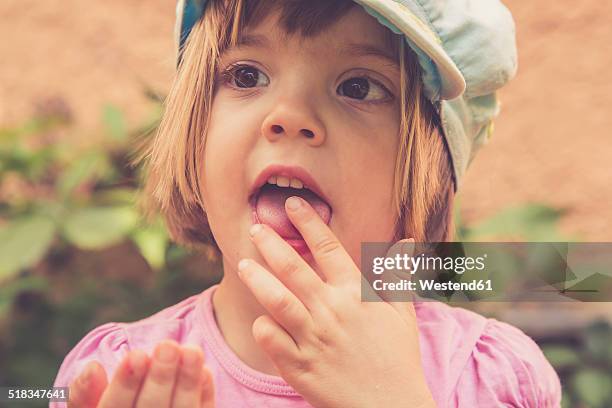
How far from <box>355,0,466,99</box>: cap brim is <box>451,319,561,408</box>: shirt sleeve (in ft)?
1.18

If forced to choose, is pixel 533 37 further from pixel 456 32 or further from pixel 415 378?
pixel 415 378

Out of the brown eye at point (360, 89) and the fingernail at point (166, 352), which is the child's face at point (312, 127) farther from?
the fingernail at point (166, 352)

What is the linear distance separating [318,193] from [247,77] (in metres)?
0.18

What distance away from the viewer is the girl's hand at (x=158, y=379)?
0.71 m

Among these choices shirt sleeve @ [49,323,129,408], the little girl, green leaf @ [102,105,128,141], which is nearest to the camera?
the little girl

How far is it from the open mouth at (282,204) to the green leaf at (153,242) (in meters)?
0.76

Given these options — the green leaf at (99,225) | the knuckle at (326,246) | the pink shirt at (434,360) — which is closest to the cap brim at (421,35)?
the knuckle at (326,246)

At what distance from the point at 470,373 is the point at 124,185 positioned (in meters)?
1.13

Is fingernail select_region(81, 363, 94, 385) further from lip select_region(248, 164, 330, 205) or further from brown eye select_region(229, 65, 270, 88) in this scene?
brown eye select_region(229, 65, 270, 88)

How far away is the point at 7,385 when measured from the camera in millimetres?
1843

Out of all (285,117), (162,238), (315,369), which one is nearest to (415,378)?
(315,369)

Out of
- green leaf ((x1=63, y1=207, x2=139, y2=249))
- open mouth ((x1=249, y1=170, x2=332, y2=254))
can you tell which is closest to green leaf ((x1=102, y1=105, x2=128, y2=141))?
green leaf ((x1=63, y1=207, x2=139, y2=249))

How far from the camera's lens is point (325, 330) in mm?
813

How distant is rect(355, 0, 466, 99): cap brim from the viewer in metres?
0.86
